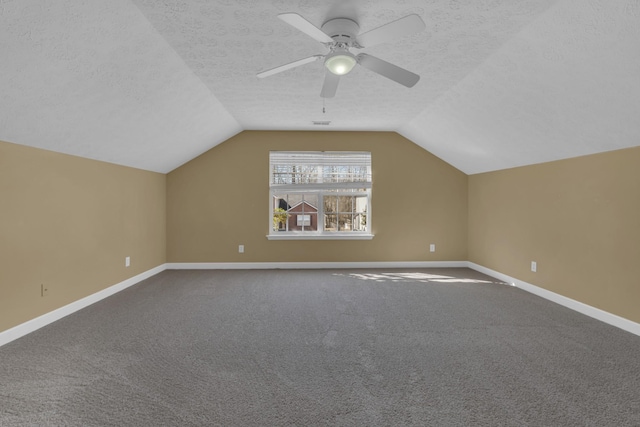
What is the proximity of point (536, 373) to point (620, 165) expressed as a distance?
6.90 ft

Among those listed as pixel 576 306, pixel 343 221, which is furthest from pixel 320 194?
pixel 576 306

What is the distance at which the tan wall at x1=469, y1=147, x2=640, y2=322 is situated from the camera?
107 inches

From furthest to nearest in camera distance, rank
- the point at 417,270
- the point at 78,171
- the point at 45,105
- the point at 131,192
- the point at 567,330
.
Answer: the point at 417,270 < the point at 131,192 < the point at 78,171 < the point at 567,330 < the point at 45,105

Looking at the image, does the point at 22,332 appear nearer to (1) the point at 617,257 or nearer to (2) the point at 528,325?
(2) the point at 528,325

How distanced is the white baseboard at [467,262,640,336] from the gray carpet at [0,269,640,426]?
126 millimetres

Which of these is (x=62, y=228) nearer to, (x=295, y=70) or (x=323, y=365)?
(x=295, y=70)

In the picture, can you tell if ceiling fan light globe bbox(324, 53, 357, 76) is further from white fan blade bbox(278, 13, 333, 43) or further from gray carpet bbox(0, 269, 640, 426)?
gray carpet bbox(0, 269, 640, 426)

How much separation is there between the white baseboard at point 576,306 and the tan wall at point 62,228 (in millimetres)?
5127

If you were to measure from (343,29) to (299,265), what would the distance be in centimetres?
376

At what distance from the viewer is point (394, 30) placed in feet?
5.81

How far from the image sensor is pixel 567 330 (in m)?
2.70

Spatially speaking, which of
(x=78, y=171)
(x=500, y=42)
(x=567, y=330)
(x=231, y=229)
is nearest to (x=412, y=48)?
(x=500, y=42)

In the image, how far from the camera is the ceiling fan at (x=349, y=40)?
67.8 inches

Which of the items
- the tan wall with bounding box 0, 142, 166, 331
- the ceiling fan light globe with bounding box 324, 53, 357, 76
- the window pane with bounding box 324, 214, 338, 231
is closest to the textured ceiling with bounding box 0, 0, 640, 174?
the tan wall with bounding box 0, 142, 166, 331
